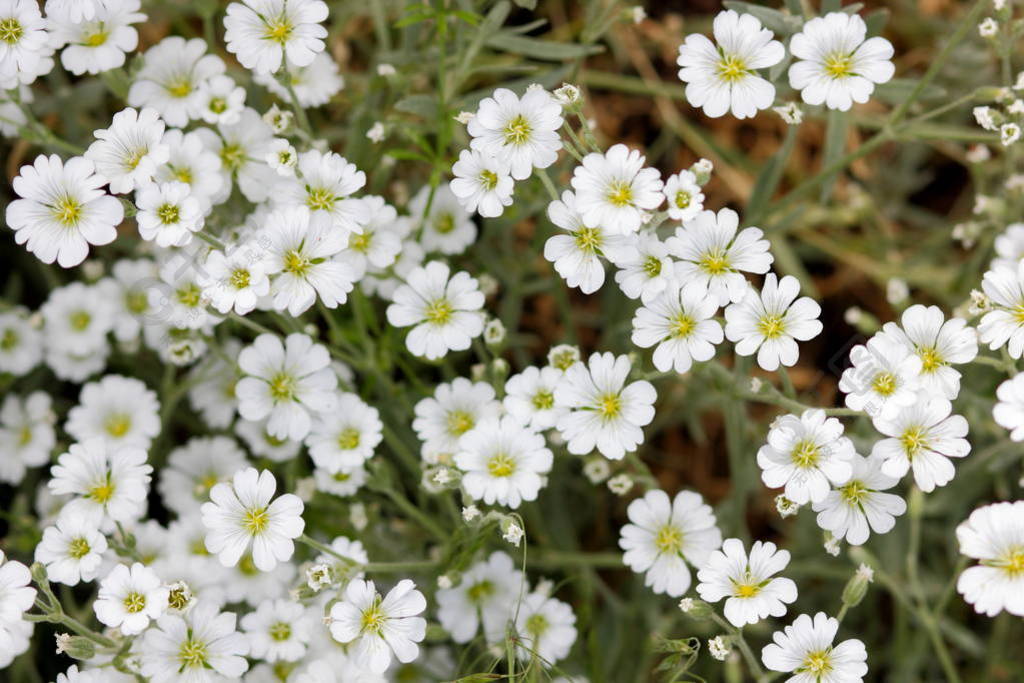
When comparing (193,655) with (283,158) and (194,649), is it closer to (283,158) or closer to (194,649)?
(194,649)

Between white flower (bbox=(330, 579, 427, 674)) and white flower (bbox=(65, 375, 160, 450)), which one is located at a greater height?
white flower (bbox=(330, 579, 427, 674))

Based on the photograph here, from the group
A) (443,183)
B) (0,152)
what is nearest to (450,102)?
(443,183)

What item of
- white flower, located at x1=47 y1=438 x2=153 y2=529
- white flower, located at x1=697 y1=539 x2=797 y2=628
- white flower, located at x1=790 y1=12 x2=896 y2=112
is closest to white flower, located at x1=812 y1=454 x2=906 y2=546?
white flower, located at x1=697 y1=539 x2=797 y2=628

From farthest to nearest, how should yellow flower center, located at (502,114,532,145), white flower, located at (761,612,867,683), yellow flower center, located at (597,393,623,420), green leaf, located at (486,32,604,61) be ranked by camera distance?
green leaf, located at (486,32,604,61), yellow flower center, located at (597,393,623,420), yellow flower center, located at (502,114,532,145), white flower, located at (761,612,867,683)

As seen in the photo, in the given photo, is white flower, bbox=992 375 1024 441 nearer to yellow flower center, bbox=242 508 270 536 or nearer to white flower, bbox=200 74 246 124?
yellow flower center, bbox=242 508 270 536

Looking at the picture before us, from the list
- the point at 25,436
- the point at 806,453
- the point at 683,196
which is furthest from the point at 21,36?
the point at 806,453

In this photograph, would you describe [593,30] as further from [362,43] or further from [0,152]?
[0,152]
